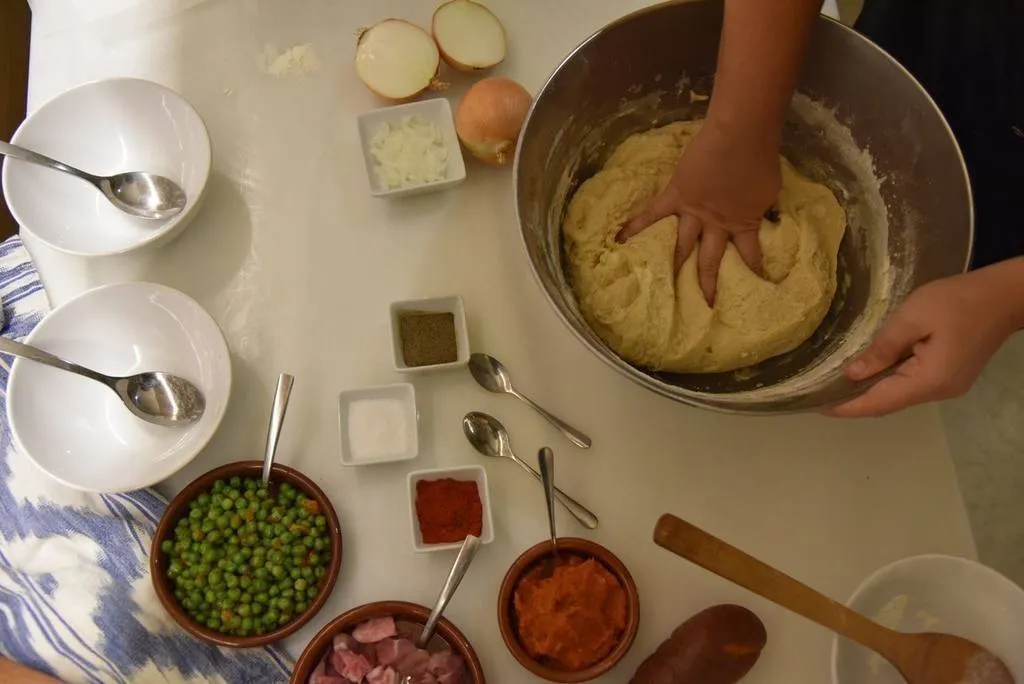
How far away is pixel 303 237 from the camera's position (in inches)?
47.9

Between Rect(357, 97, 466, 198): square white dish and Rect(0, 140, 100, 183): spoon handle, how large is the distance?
416 millimetres

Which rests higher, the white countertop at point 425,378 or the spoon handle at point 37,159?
the spoon handle at point 37,159

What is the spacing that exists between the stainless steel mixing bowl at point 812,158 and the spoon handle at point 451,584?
1.04 feet

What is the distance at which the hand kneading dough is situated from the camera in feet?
3.38

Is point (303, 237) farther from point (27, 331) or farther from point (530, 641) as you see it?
point (530, 641)

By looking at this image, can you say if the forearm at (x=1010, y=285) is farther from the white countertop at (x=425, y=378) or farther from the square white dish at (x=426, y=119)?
the square white dish at (x=426, y=119)

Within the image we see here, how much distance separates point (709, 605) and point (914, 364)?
44cm

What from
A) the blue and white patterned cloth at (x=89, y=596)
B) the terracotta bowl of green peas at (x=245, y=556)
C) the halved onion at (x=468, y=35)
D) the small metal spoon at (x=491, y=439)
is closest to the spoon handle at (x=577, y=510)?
the small metal spoon at (x=491, y=439)

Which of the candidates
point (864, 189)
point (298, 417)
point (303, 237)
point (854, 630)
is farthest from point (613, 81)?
point (854, 630)

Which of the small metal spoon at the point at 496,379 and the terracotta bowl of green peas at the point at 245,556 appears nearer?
the terracotta bowl of green peas at the point at 245,556

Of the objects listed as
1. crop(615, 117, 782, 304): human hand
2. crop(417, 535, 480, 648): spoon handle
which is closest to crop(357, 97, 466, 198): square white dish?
crop(615, 117, 782, 304): human hand

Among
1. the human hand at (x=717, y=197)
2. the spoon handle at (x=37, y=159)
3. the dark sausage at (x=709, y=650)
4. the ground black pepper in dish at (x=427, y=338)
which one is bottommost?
the dark sausage at (x=709, y=650)

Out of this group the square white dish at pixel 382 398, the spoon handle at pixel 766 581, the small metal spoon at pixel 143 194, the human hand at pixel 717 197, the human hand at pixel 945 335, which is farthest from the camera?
the small metal spoon at pixel 143 194

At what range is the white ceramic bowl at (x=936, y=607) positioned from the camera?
94 cm
